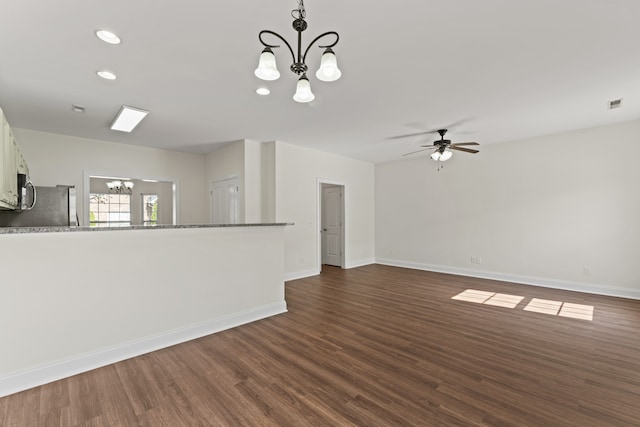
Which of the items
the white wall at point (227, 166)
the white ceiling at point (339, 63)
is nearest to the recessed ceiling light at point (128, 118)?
the white ceiling at point (339, 63)

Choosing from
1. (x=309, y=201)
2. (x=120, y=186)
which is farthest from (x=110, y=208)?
(x=309, y=201)

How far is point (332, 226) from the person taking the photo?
24.2ft

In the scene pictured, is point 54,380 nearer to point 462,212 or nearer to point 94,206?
point 462,212

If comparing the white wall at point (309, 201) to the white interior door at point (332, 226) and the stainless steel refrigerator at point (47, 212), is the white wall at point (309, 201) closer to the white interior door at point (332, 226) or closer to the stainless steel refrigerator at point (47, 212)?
the white interior door at point (332, 226)

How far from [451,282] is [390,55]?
4.55 m

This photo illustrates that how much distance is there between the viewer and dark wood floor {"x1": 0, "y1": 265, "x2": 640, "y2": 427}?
1.84 metres

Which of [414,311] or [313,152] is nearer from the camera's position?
[414,311]

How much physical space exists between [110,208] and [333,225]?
673 cm

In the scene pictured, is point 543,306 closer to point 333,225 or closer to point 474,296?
point 474,296

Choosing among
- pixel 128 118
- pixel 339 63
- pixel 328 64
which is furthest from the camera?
pixel 128 118

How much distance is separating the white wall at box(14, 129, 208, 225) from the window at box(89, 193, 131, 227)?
3.68 metres

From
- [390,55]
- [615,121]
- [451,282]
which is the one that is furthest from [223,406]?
[615,121]

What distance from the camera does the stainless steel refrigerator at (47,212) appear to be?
3398mm

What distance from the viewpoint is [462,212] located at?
20.3 ft
